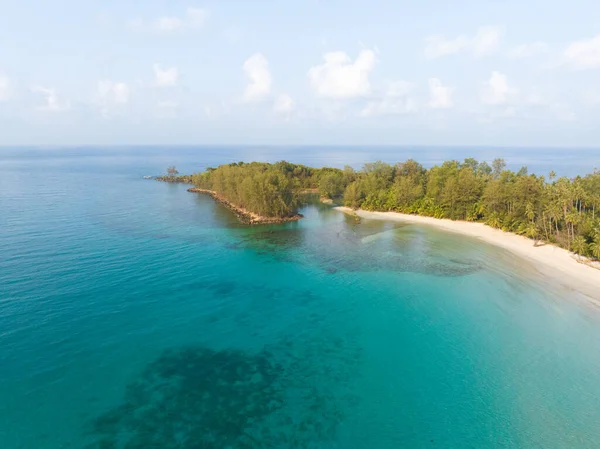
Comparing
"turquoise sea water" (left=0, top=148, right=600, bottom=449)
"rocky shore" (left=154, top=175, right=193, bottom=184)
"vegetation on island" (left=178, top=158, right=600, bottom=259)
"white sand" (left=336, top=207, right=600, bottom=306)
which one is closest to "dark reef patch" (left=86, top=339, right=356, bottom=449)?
"turquoise sea water" (left=0, top=148, right=600, bottom=449)

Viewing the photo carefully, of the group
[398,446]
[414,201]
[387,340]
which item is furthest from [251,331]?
[414,201]

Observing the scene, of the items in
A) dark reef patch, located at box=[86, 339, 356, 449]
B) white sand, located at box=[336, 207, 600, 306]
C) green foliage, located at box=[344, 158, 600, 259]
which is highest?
green foliage, located at box=[344, 158, 600, 259]

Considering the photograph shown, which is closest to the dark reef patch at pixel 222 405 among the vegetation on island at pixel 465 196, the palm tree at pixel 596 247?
the palm tree at pixel 596 247

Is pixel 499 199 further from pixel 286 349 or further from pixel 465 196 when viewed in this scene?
pixel 286 349

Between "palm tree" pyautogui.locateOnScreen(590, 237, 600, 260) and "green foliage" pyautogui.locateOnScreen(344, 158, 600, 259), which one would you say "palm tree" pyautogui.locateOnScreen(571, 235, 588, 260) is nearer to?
"green foliage" pyautogui.locateOnScreen(344, 158, 600, 259)

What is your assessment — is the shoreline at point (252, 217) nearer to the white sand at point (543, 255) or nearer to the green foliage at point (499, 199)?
the green foliage at point (499, 199)

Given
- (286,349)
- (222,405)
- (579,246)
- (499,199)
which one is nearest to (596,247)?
(579,246)
